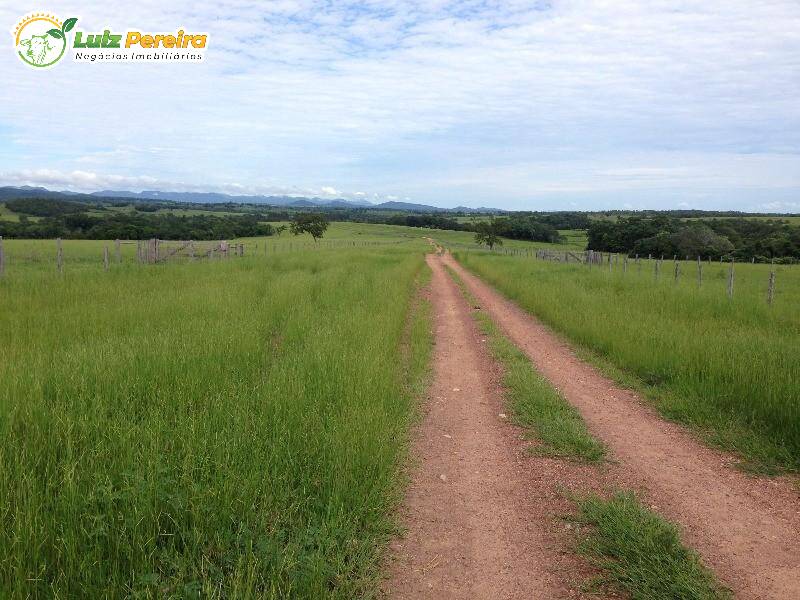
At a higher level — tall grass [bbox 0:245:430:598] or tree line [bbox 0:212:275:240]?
tree line [bbox 0:212:275:240]

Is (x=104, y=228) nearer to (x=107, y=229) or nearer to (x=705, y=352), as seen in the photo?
(x=107, y=229)

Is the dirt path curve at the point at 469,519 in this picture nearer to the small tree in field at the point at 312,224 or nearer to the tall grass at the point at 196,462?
the tall grass at the point at 196,462

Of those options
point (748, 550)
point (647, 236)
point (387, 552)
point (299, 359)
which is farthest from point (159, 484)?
point (647, 236)

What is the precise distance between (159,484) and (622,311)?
39.9ft

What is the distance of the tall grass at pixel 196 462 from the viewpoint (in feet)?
9.88

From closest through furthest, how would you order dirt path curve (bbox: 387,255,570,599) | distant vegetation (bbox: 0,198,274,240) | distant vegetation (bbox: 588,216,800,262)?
A: 1. dirt path curve (bbox: 387,255,570,599)
2. distant vegetation (bbox: 588,216,800,262)
3. distant vegetation (bbox: 0,198,274,240)

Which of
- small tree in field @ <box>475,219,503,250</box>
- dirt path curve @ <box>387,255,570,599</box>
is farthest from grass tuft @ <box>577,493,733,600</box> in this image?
small tree in field @ <box>475,219,503,250</box>

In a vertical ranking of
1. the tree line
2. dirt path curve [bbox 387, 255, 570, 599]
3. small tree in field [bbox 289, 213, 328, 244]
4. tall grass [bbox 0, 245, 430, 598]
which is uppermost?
small tree in field [bbox 289, 213, 328, 244]

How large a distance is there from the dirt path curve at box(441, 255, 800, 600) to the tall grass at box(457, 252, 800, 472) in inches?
16.8

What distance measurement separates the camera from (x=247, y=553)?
10.4 feet

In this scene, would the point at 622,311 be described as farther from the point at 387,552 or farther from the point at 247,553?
the point at 247,553

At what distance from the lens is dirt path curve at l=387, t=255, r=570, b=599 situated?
136 inches

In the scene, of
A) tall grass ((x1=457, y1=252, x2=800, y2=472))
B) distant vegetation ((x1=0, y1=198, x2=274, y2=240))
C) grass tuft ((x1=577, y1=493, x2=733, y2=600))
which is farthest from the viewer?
distant vegetation ((x1=0, y1=198, x2=274, y2=240))

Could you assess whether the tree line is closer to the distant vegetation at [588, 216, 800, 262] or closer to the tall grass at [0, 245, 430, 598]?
the tall grass at [0, 245, 430, 598]
